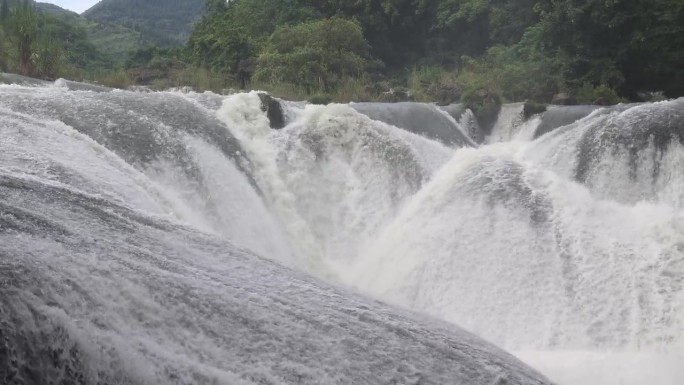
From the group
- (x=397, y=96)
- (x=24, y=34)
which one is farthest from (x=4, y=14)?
(x=397, y=96)

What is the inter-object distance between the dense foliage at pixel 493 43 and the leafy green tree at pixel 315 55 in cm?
5

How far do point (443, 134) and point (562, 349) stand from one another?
6826mm

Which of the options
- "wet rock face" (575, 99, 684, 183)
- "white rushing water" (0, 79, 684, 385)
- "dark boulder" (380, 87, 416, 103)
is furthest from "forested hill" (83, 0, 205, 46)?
"wet rock face" (575, 99, 684, 183)

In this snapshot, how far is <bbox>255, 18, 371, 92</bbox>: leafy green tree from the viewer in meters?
19.1

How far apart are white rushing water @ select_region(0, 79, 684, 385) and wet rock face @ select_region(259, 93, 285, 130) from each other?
0.37ft

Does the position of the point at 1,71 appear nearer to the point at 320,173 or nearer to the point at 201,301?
the point at 320,173

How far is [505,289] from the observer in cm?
738

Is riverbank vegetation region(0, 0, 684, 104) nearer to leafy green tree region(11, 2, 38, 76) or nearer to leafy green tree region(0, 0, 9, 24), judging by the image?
leafy green tree region(11, 2, 38, 76)

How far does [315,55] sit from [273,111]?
31.2ft

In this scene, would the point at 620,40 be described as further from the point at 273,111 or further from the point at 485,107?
the point at 273,111

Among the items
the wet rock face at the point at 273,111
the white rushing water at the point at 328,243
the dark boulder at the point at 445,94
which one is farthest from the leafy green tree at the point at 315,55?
the wet rock face at the point at 273,111

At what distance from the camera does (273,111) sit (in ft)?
33.4

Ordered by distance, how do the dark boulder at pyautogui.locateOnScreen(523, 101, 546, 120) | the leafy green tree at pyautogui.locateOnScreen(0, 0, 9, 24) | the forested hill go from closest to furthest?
the dark boulder at pyautogui.locateOnScreen(523, 101, 546, 120) < the leafy green tree at pyautogui.locateOnScreen(0, 0, 9, 24) < the forested hill

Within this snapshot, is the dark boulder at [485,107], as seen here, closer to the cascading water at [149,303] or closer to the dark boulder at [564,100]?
the dark boulder at [564,100]
